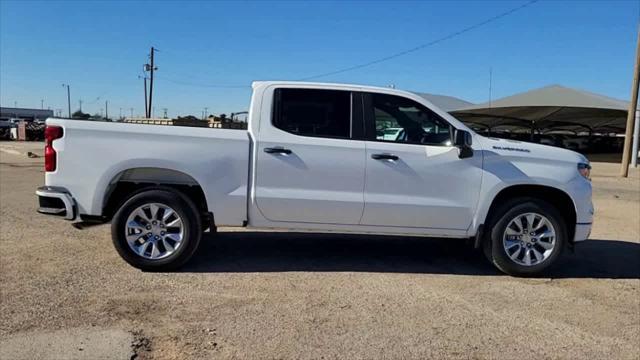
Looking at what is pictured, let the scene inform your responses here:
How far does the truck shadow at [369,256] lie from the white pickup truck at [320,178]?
0.46 m

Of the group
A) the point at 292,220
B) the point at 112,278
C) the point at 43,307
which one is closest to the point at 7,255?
the point at 112,278

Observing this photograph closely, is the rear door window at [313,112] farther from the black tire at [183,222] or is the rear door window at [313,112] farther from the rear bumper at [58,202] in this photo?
the rear bumper at [58,202]

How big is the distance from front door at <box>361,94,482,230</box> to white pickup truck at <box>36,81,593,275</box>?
0.01 metres

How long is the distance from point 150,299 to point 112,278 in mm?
783

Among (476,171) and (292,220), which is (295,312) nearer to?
(292,220)

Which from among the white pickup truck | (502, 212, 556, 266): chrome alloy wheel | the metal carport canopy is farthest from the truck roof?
the metal carport canopy

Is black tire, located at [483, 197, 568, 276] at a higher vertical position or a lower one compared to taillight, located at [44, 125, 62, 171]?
lower

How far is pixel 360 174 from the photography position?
5898 millimetres

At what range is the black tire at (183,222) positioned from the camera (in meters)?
5.70

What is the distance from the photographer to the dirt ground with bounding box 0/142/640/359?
406cm

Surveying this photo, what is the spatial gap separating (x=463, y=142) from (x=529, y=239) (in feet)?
4.37

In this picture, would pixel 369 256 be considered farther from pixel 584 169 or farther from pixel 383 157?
pixel 584 169

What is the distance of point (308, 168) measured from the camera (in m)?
5.85

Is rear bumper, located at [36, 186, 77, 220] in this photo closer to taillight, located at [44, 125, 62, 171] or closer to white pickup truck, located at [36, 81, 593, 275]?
white pickup truck, located at [36, 81, 593, 275]
